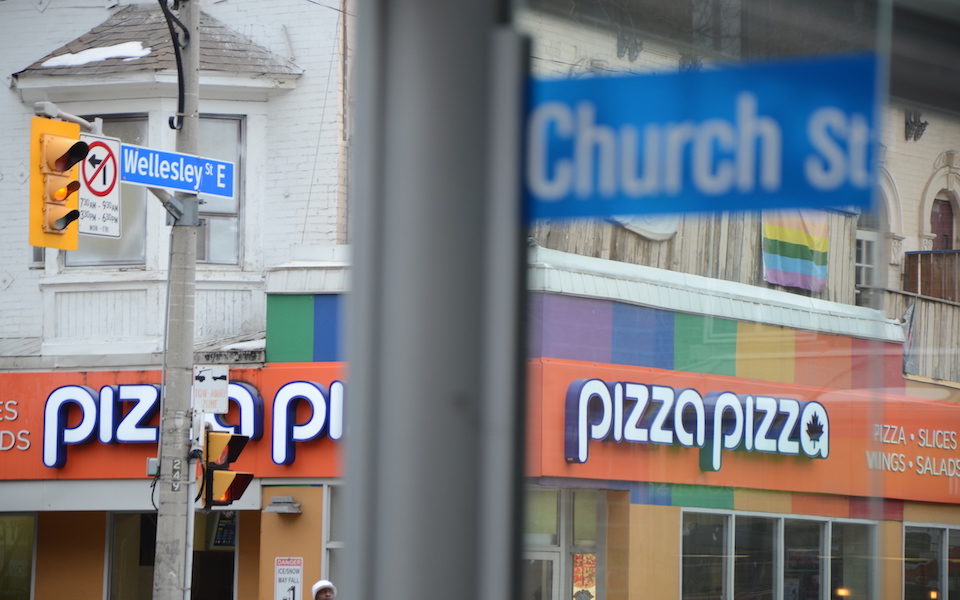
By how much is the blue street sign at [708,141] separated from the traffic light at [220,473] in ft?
36.9

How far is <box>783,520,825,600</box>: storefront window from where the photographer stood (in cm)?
270

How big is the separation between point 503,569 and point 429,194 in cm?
62

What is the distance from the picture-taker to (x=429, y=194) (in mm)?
2201

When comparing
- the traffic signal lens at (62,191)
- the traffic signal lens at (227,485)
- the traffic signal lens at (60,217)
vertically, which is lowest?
the traffic signal lens at (227,485)

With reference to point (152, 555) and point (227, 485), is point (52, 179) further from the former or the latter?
point (152, 555)

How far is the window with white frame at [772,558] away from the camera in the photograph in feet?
8.56

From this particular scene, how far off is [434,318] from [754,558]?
3.51 ft

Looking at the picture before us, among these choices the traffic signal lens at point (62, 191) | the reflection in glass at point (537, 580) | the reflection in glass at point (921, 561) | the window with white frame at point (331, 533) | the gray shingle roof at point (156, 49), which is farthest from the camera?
the gray shingle roof at point (156, 49)

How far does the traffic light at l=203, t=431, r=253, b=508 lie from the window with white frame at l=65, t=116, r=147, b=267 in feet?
14.3

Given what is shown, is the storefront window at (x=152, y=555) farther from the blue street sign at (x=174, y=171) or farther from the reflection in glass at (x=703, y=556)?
the reflection in glass at (x=703, y=556)

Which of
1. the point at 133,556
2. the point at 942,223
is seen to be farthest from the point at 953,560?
the point at 133,556

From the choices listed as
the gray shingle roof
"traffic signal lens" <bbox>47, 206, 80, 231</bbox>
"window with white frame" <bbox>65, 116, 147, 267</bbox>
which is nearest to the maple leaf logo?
→ "traffic signal lens" <bbox>47, 206, 80, 231</bbox>

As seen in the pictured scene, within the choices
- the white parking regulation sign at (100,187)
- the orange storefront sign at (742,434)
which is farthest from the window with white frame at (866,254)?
the white parking regulation sign at (100,187)

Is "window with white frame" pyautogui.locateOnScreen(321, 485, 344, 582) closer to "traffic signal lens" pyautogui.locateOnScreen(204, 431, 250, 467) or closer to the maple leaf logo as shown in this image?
"traffic signal lens" pyautogui.locateOnScreen(204, 431, 250, 467)
